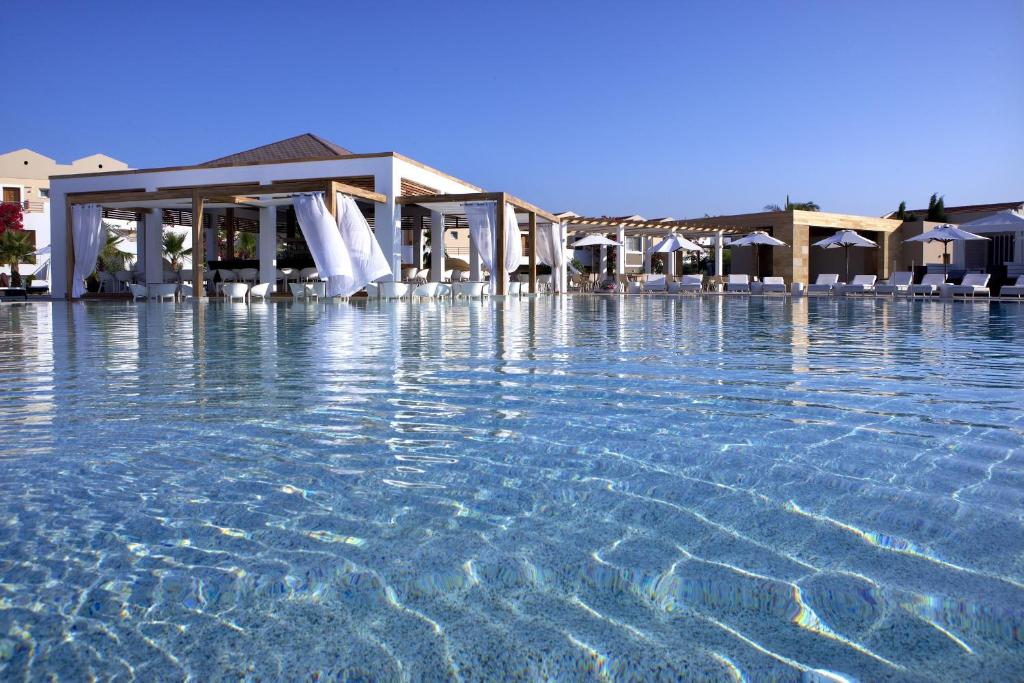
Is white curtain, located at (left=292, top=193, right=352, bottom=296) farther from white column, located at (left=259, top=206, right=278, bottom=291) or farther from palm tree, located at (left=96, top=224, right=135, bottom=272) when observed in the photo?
palm tree, located at (left=96, top=224, right=135, bottom=272)

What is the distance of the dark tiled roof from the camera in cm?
2438

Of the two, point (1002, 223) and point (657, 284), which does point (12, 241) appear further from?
point (1002, 223)

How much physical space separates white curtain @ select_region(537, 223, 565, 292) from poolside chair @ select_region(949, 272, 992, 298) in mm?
11291

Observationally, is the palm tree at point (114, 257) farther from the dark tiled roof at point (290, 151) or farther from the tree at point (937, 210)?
the tree at point (937, 210)

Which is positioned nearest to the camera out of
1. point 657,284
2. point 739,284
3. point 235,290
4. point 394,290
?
point 235,290

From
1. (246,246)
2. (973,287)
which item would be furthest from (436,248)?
(246,246)

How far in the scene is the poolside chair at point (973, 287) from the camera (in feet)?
73.2

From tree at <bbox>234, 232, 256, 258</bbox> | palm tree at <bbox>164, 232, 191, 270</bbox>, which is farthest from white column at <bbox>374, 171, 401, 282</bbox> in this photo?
tree at <bbox>234, 232, 256, 258</bbox>

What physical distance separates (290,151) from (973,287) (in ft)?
66.0

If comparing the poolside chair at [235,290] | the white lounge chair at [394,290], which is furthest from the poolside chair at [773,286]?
the poolside chair at [235,290]

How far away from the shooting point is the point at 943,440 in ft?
11.6

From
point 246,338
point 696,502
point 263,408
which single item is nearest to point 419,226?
point 246,338

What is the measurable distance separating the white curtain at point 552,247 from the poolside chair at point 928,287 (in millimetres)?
10395

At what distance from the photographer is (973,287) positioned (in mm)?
22297
